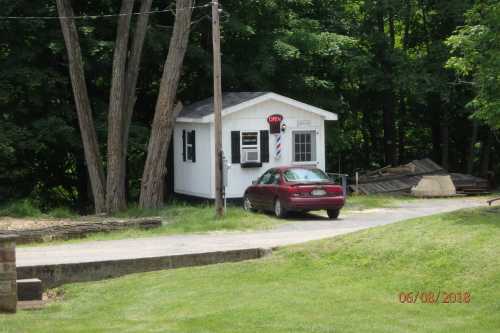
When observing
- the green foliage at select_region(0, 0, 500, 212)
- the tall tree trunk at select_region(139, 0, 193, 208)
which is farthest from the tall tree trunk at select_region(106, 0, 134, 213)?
the green foliage at select_region(0, 0, 500, 212)

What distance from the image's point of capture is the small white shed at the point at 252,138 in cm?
2930

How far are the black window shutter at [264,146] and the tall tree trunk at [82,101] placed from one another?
5.29 m

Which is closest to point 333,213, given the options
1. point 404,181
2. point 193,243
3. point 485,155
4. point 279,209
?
point 279,209

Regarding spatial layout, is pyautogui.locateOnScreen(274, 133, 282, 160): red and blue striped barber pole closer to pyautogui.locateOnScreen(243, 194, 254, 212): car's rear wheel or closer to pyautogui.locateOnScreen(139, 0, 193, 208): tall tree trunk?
pyautogui.locateOnScreen(243, 194, 254, 212): car's rear wheel

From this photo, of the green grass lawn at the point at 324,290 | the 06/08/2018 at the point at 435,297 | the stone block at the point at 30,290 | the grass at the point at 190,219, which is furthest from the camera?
the grass at the point at 190,219

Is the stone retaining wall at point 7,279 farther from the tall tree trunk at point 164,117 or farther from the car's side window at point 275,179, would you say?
the tall tree trunk at point 164,117

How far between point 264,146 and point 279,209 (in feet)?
15.7

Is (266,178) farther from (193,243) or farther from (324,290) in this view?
(324,290)

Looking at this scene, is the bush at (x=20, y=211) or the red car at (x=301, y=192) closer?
the red car at (x=301, y=192)

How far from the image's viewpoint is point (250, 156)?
29641 mm

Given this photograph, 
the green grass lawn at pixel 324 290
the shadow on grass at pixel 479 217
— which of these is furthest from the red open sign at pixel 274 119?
the green grass lawn at pixel 324 290

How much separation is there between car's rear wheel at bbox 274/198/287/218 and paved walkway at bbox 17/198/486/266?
0.40 metres

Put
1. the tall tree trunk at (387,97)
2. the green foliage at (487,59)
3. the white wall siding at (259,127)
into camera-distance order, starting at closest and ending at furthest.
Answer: the green foliage at (487,59)
the white wall siding at (259,127)
the tall tree trunk at (387,97)

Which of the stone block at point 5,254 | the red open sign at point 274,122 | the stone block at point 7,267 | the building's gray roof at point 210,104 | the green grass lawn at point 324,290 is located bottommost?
the green grass lawn at point 324,290
